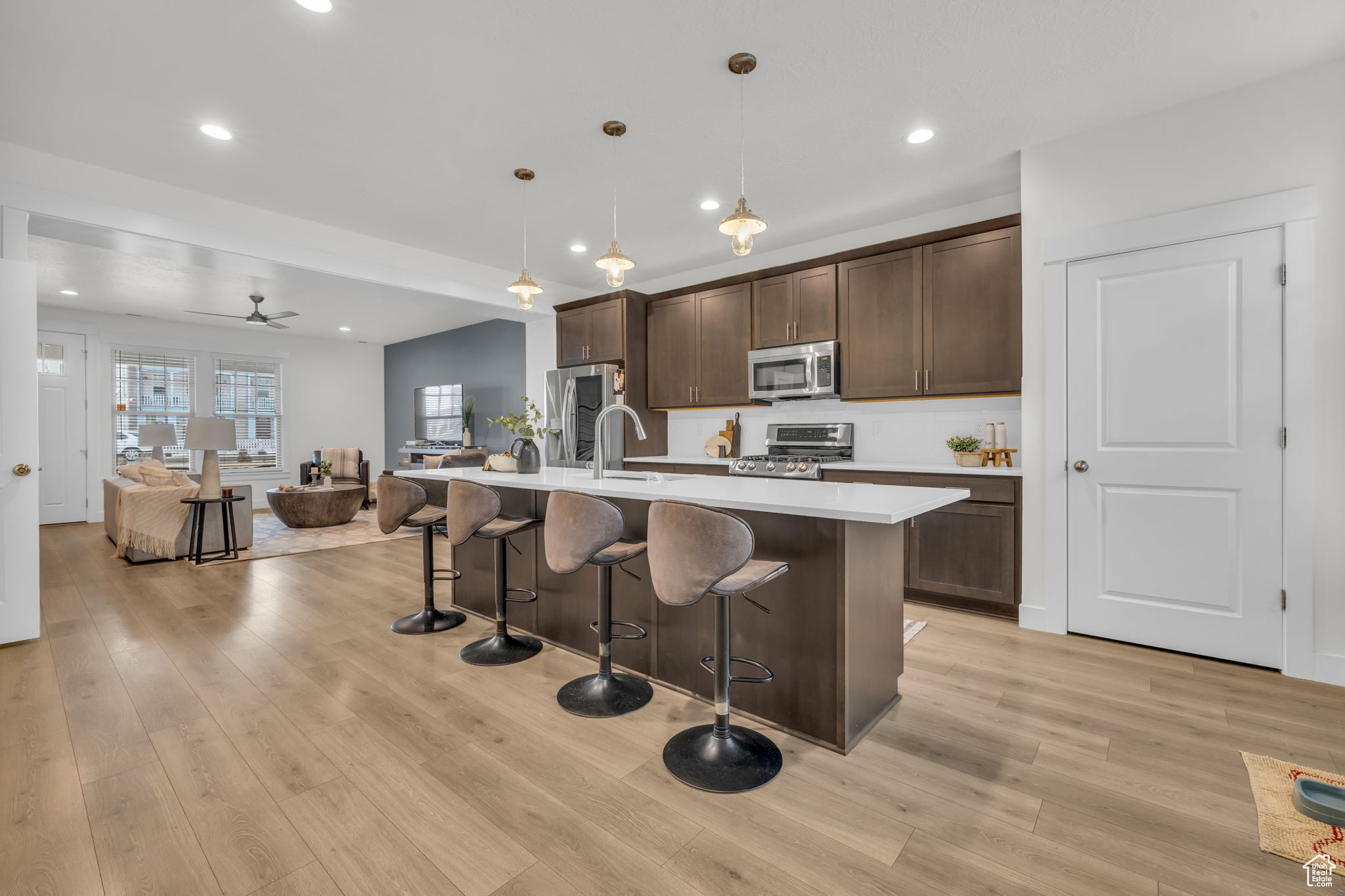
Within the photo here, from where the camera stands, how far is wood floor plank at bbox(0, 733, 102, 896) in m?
1.44

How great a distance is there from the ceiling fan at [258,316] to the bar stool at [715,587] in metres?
7.06

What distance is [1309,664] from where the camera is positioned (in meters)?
2.60

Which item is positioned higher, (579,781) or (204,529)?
(204,529)

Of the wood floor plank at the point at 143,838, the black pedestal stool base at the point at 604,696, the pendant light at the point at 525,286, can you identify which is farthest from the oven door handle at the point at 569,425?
the wood floor plank at the point at 143,838

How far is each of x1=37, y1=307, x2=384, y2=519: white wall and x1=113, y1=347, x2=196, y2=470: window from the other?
0.15 meters

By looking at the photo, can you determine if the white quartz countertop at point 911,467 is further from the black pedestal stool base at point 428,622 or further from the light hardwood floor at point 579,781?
the black pedestal stool base at point 428,622

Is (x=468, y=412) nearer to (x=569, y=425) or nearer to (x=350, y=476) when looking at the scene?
(x=350, y=476)

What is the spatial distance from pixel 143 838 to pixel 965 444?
4255 millimetres

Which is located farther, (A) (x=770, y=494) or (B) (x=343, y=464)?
(B) (x=343, y=464)

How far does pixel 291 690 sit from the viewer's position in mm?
2520

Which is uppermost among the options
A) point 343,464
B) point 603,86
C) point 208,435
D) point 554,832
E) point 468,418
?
point 603,86

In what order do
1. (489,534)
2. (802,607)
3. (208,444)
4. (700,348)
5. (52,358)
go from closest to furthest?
(802,607)
(489,534)
(208,444)
(700,348)
(52,358)

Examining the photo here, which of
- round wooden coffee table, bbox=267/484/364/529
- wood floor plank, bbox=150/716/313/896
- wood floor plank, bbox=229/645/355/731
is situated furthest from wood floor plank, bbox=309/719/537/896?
round wooden coffee table, bbox=267/484/364/529

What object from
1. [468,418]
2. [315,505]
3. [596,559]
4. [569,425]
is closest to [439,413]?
[468,418]
